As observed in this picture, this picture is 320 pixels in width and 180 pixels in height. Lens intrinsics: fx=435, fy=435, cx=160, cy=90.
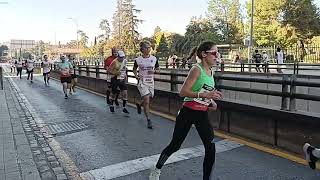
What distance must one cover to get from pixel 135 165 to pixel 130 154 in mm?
722

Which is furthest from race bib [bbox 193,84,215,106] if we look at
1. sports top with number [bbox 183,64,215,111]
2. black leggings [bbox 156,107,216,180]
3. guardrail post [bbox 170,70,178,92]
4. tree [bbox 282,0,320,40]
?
tree [bbox 282,0,320,40]

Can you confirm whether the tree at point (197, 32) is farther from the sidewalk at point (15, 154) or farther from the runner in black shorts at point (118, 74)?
the sidewalk at point (15, 154)

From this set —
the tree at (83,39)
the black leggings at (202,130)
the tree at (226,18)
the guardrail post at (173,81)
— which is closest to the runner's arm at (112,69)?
the guardrail post at (173,81)

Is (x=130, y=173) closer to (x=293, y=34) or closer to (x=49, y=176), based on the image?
(x=49, y=176)

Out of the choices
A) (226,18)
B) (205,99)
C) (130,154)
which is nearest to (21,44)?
(226,18)

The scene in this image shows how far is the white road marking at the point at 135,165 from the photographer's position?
5734 mm

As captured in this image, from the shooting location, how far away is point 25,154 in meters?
6.84

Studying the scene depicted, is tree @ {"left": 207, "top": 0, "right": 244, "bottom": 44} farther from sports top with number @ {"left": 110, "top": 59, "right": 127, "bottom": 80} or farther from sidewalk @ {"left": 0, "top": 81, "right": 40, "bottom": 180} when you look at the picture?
sidewalk @ {"left": 0, "top": 81, "right": 40, "bottom": 180}

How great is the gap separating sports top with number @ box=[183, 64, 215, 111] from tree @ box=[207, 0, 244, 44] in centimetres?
7024

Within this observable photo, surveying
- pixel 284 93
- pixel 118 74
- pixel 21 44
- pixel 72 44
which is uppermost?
pixel 72 44

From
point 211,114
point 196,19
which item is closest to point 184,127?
point 211,114

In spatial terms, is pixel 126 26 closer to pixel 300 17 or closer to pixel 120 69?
pixel 300 17

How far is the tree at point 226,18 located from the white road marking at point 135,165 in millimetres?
68426

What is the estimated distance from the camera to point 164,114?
11.2 meters
